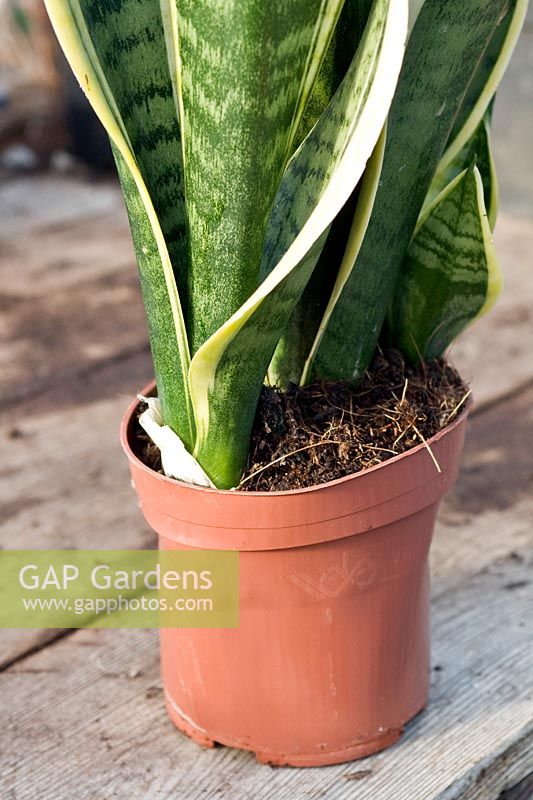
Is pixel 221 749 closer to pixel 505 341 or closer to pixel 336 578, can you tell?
pixel 336 578

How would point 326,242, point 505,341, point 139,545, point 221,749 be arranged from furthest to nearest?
1. point 505,341
2. point 139,545
3. point 221,749
4. point 326,242

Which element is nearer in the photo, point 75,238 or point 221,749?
point 221,749

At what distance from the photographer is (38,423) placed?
1511 mm

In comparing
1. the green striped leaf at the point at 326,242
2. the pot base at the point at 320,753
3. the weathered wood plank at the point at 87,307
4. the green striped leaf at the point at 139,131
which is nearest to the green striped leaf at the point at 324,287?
the green striped leaf at the point at 326,242

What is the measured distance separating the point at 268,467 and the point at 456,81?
12.5 inches

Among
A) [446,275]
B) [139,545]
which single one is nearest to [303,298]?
[446,275]

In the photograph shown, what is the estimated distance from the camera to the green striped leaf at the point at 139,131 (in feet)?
2.00

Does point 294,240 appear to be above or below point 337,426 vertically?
above

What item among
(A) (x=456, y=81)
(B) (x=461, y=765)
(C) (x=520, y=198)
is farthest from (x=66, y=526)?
(C) (x=520, y=198)

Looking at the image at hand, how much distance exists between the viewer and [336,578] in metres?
0.77

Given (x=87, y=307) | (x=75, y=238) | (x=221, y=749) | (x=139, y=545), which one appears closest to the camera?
(x=221, y=749)

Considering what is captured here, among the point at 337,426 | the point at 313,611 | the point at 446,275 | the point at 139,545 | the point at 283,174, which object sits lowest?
the point at 139,545

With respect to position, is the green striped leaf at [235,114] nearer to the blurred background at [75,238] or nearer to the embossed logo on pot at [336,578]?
the embossed logo on pot at [336,578]

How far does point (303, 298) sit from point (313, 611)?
0.25 meters
